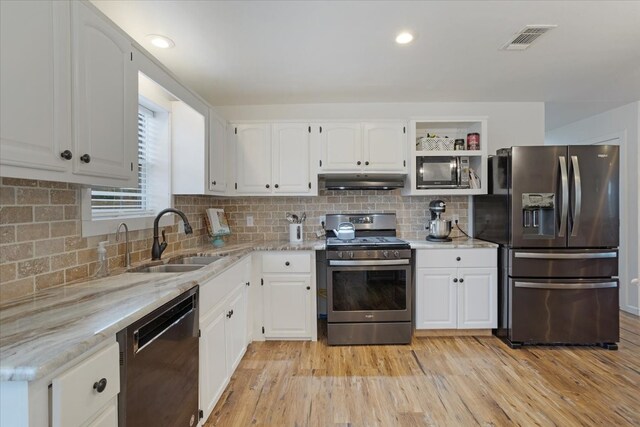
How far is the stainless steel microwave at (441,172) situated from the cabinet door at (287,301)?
1562mm

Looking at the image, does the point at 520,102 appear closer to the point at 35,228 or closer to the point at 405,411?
the point at 405,411

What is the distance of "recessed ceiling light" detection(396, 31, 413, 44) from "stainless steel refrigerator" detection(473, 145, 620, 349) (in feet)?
4.59

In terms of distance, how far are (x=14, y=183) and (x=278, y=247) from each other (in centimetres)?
181

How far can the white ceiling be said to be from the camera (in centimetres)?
175

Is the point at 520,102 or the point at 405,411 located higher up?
the point at 520,102

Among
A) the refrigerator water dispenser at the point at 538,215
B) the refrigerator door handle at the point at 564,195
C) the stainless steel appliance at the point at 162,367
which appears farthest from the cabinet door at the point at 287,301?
the refrigerator door handle at the point at 564,195

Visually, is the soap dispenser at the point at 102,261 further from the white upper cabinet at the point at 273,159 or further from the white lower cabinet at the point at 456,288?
the white lower cabinet at the point at 456,288

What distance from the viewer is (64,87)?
113 cm

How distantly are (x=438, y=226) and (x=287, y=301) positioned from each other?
170 centimetres

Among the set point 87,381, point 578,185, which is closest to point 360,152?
point 578,185

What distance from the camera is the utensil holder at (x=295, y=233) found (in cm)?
312

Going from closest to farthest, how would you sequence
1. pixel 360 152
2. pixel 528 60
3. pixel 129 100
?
pixel 129 100, pixel 528 60, pixel 360 152

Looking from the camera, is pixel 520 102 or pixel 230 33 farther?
pixel 520 102

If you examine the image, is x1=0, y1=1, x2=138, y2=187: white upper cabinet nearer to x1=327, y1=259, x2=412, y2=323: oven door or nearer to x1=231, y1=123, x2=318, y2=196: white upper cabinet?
x1=231, y1=123, x2=318, y2=196: white upper cabinet
